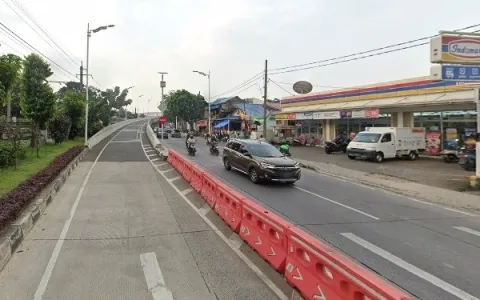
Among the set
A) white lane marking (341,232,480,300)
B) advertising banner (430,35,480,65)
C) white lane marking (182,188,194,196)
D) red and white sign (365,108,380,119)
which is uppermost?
advertising banner (430,35,480,65)

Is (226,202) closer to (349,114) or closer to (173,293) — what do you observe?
(173,293)

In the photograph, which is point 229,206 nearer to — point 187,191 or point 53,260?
point 53,260

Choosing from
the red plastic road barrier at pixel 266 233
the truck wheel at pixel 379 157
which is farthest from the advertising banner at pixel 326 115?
the red plastic road barrier at pixel 266 233

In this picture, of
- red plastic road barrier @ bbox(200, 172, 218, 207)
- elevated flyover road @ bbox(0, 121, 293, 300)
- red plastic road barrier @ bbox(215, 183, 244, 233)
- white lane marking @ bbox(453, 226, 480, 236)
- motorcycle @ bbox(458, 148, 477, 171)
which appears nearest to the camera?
elevated flyover road @ bbox(0, 121, 293, 300)

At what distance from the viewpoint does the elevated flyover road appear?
5617 mm

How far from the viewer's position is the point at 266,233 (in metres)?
7.02

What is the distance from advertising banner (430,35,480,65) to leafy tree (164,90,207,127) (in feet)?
208

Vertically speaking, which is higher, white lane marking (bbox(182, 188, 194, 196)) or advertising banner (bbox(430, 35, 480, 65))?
advertising banner (bbox(430, 35, 480, 65))

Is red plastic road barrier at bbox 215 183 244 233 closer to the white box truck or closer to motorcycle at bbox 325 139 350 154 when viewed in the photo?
the white box truck

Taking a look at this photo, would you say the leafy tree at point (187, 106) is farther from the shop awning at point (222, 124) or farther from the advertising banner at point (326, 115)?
the advertising banner at point (326, 115)

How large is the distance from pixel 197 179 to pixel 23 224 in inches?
259

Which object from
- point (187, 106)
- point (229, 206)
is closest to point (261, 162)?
point (229, 206)

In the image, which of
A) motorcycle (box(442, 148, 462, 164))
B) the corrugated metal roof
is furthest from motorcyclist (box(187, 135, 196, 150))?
the corrugated metal roof

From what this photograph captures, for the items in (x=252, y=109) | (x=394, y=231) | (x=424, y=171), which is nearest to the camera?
(x=394, y=231)
